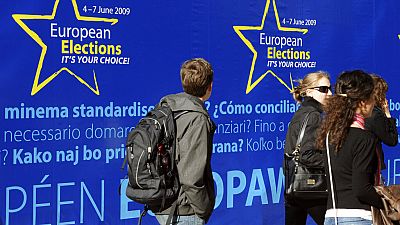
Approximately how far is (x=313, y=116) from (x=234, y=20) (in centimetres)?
202

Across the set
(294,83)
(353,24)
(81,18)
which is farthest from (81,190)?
(353,24)

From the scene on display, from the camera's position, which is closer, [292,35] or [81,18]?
[81,18]

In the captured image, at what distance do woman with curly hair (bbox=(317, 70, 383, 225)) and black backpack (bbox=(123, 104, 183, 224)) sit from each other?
83 centimetres

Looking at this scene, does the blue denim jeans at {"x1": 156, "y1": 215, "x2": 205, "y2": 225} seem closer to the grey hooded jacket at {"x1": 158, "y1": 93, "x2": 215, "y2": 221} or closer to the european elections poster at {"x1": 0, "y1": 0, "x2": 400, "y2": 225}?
the grey hooded jacket at {"x1": 158, "y1": 93, "x2": 215, "y2": 221}

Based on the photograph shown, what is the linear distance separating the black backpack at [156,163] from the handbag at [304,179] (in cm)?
154

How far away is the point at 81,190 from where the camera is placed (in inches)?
263

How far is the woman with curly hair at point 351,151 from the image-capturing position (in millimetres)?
4492

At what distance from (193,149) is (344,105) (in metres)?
0.86

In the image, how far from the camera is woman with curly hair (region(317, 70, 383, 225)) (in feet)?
14.7

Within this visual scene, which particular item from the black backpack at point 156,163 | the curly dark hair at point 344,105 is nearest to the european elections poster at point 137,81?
the black backpack at point 156,163

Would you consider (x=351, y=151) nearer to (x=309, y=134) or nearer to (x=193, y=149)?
(x=193, y=149)

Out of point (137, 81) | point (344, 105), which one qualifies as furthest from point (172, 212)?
point (137, 81)

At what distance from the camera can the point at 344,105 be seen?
468cm

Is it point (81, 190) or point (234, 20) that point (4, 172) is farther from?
point (234, 20)
